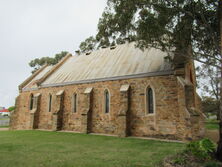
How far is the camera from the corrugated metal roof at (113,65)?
1313 centimetres

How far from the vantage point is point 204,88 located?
31.4m

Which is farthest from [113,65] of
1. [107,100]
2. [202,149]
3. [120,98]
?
[202,149]

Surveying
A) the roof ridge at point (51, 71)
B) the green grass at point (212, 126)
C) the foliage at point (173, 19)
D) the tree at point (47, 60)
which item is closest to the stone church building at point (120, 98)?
the roof ridge at point (51, 71)

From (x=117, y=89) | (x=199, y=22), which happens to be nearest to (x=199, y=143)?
(x=199, y=22)

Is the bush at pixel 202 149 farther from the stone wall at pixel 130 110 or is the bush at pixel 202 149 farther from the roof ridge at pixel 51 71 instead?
the roof ridge at pixel 51 71

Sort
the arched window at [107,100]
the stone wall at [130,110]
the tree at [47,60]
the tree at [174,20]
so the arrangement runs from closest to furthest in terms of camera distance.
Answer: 1. the tree at [174,20]
2. the stone wall at [130,110]
3. the arched window at [107,100]
4. the tree at [47,60]

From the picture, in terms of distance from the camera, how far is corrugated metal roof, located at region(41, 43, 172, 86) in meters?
13.1

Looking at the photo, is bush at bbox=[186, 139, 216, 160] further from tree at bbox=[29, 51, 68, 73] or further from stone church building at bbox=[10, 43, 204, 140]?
tree at bbox=[29, 51, 68, 73]

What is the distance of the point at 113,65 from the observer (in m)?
15.5

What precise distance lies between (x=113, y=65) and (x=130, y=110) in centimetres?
532

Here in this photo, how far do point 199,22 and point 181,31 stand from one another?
1.03m

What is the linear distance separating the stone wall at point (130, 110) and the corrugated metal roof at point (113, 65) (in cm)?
89

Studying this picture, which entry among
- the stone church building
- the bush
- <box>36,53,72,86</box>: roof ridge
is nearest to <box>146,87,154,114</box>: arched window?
the stone church building

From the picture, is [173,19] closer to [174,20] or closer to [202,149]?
[174,20]
